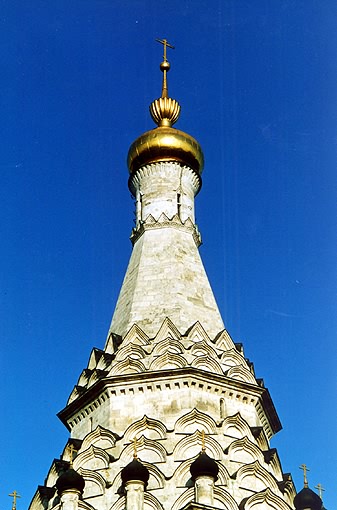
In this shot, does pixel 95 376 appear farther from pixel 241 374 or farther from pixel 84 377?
pixel 241 374

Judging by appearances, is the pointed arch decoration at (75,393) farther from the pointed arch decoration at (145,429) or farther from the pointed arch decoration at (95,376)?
the pointed arch decoration at (145,429)

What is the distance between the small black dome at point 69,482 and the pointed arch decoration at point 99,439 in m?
1.17

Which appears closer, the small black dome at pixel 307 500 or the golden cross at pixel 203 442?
the golden cross at pixel 203 442

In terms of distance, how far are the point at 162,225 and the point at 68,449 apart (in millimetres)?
5161

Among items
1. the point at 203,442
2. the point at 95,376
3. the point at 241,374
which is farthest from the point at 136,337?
the point at 203,442

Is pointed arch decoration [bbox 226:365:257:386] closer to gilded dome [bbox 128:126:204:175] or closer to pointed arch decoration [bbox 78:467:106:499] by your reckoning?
pointed arch decoration [bbox 78:467:106:499]

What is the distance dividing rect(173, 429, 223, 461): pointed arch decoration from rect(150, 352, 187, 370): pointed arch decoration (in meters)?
1.39

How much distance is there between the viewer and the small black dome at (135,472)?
45.0 feet

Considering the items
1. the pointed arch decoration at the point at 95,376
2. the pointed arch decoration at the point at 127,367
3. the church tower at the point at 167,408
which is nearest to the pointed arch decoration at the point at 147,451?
the church tower at the point at 167,408

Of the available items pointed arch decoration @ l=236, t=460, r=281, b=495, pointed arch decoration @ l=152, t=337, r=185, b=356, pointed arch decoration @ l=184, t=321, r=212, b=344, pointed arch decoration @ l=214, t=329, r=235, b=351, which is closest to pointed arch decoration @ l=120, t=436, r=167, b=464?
pointed arch decoration @ l=236, t=460, r=281, b=495

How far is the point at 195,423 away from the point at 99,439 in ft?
5.00

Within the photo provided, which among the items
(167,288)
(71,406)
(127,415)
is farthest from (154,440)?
(167,288)

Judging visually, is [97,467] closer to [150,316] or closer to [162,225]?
[150,316]

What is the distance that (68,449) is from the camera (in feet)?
50.9
